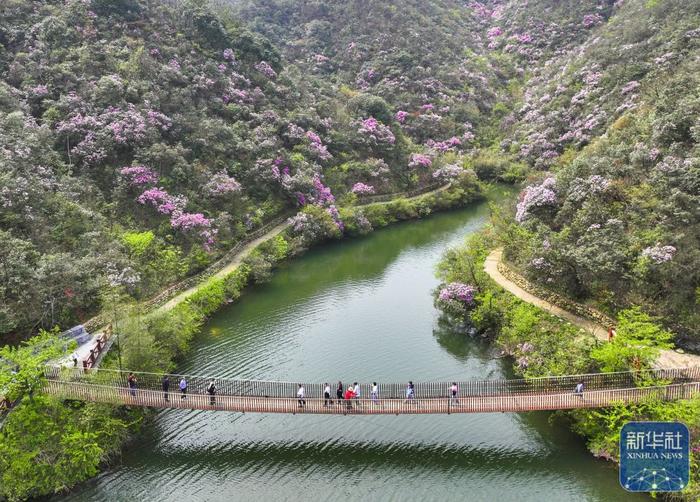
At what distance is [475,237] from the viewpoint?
45000 mm

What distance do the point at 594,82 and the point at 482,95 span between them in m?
26.4

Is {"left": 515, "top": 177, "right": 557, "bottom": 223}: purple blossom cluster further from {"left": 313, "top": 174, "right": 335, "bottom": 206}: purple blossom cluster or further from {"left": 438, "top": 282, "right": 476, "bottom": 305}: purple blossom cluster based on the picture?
{"left": 313, "top": 174, "right": 335, "bottom": 206}: purple blossom cluster

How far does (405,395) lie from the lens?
26266 millimetres

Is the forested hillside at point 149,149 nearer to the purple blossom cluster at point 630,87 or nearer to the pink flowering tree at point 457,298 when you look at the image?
the pink flowering tree at point 457,298

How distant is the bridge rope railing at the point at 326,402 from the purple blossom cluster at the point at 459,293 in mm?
12440

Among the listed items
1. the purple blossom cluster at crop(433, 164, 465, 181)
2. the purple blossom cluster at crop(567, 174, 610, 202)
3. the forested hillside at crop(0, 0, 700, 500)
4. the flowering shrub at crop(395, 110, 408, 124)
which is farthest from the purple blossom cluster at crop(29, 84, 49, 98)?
the flowering shrub at crop(395, 110, 408, 124)

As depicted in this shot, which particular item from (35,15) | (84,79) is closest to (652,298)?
(84,79)

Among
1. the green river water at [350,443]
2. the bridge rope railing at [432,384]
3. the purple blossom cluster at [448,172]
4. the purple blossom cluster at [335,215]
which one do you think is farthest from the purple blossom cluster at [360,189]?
the bridge rope railing at [432,384]

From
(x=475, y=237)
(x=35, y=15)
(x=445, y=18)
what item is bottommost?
(x=475, y=237)

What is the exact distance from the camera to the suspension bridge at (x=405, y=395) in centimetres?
2428

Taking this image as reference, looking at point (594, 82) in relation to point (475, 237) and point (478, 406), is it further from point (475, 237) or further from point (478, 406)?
point (478, 406)

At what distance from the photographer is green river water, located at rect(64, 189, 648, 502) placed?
Answer: 23188 mm

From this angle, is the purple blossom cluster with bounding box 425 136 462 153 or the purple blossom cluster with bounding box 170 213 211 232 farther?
the purple blossom cluster with bounding box 425 136 462 153

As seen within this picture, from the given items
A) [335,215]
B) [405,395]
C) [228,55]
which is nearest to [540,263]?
[405,395]
